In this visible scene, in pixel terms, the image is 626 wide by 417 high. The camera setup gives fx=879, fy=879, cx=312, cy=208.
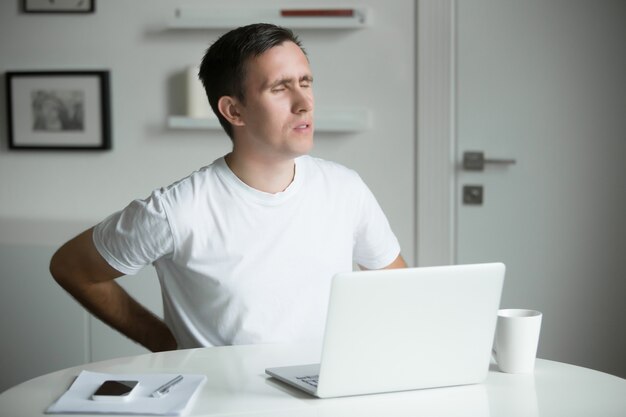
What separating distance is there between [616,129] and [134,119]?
1841mm

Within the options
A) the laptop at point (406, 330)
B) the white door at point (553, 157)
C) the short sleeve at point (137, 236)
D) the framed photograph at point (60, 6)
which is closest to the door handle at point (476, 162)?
the white door at point (553, 157)

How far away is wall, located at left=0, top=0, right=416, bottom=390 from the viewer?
11.0ft

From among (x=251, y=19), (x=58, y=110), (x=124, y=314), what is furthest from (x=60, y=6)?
(x=124, y=314)

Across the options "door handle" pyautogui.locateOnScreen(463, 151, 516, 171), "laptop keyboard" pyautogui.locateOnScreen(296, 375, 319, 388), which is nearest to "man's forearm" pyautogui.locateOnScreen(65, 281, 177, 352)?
"laptop keyboard" pyautogui.locateOnScreen(296, 375, 319, 388)

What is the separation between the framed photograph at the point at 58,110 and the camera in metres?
3.47

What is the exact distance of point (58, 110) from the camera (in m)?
3.51

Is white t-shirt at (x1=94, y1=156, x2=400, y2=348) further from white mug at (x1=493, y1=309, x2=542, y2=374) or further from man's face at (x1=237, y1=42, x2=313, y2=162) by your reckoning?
white mug at (x1=493, y1=309, x2=542, y2=374)

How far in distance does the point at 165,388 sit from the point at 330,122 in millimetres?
2004

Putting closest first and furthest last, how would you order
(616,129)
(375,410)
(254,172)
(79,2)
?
(375,410) → (254,172) → (616,129) → (79,2)

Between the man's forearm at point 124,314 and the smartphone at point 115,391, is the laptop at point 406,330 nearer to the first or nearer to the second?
the smartphone at point 115,391

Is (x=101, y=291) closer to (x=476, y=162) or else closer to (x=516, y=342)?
(x=516, y=342)

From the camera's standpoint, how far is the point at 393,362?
140 cm

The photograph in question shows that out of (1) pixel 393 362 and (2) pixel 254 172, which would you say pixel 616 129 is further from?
(1) pixel 393 362

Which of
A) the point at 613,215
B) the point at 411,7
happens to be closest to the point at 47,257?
the point at 411,7
